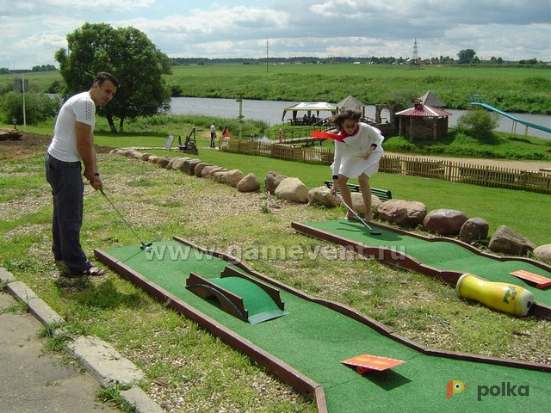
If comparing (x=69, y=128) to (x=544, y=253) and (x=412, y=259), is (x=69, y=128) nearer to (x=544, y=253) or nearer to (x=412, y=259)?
(x=412, y=259)

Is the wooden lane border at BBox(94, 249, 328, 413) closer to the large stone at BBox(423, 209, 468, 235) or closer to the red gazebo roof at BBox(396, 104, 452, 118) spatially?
the large stone at BBox(423, 209, 468, 235)

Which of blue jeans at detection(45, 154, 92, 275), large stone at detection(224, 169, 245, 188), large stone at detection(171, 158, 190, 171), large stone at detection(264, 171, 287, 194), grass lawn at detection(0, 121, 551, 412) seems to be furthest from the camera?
large stone at detection(171, 158, 190, 171)

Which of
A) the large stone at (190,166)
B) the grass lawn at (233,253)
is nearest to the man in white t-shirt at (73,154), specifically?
the grass lawn at (233,253)

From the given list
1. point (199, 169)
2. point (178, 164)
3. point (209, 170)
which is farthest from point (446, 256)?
point (178, 164)

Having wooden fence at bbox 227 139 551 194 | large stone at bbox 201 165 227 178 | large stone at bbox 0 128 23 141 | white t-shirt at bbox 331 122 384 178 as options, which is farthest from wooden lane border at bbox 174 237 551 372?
large stone at bbox 0 128 23 141

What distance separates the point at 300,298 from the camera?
5.73 metres

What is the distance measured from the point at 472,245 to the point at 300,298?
11.8 ft

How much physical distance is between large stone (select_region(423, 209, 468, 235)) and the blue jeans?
17.1ft

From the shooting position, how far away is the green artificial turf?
251 inches

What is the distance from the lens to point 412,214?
915cm

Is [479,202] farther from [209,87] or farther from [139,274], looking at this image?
[209,87]

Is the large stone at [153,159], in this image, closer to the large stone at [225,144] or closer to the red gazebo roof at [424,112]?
the large stone at [225,144]

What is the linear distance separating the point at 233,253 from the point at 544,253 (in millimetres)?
4037

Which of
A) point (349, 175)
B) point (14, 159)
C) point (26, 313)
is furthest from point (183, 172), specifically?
point (26, 313)
